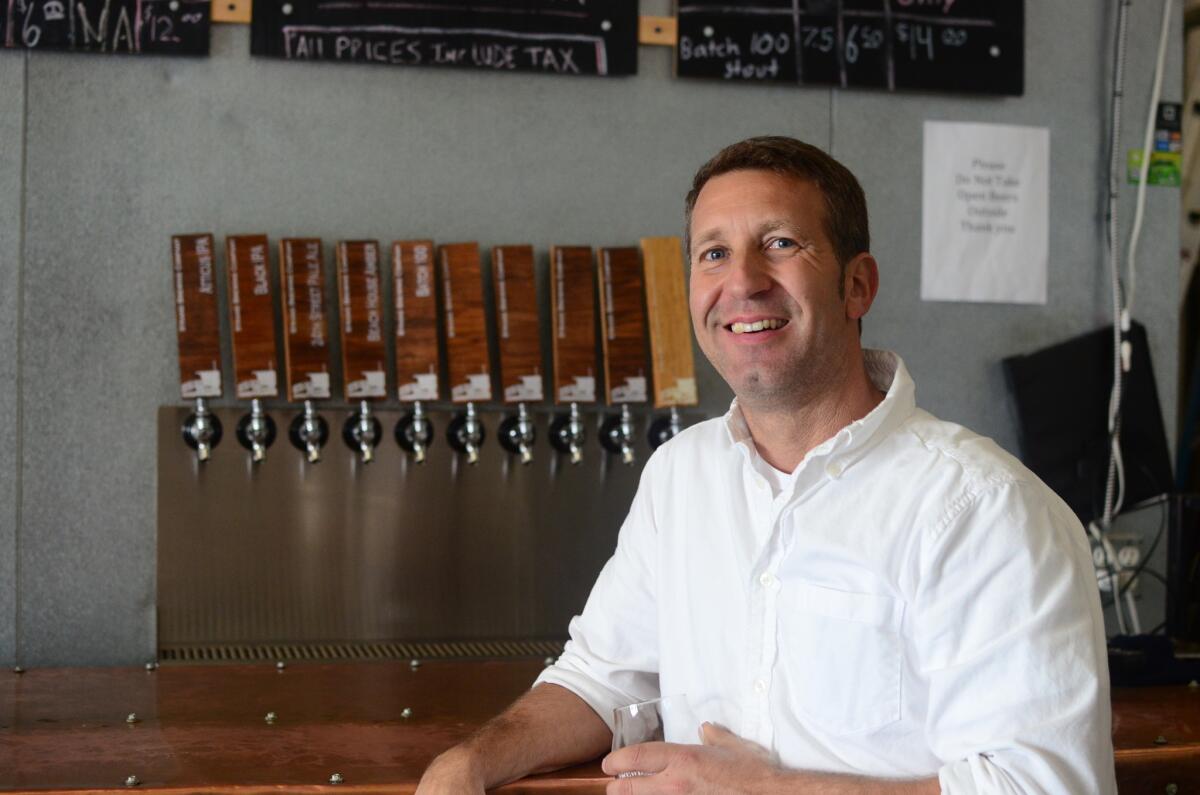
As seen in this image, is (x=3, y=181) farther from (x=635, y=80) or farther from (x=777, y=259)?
(x=777, y=259)

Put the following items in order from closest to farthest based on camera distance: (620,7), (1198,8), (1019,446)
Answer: (620,7)
(1019,446)
(1198,8)

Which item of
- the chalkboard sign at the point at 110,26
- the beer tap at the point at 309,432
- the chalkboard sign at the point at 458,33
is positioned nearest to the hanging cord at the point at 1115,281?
the chalkboard sign at the point at 458,33

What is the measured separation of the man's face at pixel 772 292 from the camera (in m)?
1.65

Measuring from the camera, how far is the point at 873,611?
60.7 inches

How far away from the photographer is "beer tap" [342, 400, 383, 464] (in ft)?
8.39

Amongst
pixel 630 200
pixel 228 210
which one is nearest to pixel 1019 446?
pixel 630 200

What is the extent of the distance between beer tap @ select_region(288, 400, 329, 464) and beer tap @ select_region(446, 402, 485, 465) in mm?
256

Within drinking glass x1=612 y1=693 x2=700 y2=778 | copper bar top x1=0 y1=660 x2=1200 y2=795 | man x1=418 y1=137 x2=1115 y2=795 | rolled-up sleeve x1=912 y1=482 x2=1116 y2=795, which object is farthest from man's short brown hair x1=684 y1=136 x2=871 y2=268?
copper bar top x1=0 y1=660 x2=1200 y2=795

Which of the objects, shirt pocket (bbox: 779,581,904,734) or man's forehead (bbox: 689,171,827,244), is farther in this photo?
man's forehead (bbox: 689,171,827,244)

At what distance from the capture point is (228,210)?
261cm

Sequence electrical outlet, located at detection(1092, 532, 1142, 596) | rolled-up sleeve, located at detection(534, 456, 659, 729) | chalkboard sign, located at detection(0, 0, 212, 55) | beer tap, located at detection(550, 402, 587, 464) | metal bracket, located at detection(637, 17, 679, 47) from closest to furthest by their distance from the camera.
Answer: rolled-up sleeve, located at detection(534, 456, 659, 729) < chalkboard sign, located at detection(0, 0, 212, 55) < beer tap, located at detection(550, 402, 587, 464) < metal bracket, located at detection(637, 17, 679, 47) < electrical outlet, located at detection(1092, 532, 1142, 596)

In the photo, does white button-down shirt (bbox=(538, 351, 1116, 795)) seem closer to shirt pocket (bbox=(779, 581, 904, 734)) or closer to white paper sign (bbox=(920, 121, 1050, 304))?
shirt pocket (bbox=(779, 581, 904, 734))

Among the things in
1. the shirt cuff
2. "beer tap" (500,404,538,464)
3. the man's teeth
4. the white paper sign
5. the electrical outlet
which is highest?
the white paper sign

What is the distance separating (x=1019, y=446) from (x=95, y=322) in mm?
2031
